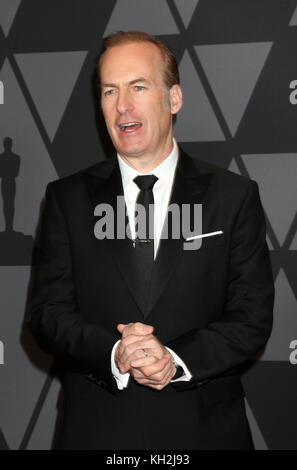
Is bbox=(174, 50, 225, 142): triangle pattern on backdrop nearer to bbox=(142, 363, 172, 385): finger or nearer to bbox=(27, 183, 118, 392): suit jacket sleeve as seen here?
bbox=(27, 183, 118, 392): suit jacket sleeve

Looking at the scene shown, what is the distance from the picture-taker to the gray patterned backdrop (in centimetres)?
288

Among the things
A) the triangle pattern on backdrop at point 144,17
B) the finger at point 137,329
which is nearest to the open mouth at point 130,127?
the finger at point 137,329

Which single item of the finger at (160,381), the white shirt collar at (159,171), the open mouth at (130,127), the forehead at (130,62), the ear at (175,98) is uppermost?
the forehead at (130,62)

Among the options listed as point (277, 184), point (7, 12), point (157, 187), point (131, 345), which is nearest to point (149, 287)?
point (131, 345)

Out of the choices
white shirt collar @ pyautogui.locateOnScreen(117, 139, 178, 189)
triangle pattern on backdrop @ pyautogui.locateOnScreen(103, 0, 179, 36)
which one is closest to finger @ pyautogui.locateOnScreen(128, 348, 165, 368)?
white shirt collar @ pyautogui.locateOnScreen(117, 139, 178, 189)

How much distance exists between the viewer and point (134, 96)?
2057mm

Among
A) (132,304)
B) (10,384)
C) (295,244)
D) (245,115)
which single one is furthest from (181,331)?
(10,384)

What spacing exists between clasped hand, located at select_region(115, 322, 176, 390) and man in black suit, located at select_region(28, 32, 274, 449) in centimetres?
4

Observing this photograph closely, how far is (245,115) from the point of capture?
115 inches

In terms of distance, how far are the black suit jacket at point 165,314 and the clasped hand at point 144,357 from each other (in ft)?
0.21

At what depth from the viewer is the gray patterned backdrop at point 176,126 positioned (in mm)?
2885

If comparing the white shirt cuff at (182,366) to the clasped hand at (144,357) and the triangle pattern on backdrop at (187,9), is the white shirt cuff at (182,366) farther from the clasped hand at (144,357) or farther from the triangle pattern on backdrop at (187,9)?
the triangle pattern on backdrop at (187,9)

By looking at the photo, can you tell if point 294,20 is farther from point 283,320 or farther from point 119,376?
point 119,376

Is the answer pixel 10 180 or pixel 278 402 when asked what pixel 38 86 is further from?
pixel 278 402
